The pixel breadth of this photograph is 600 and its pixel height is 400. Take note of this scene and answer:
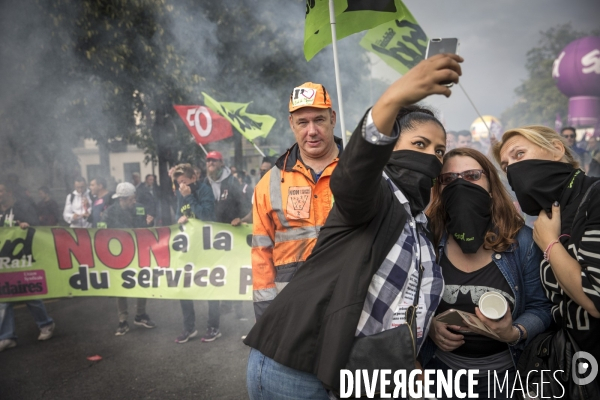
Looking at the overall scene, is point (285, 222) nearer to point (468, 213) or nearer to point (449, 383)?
point (468, 213)

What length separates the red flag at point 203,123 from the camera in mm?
6688

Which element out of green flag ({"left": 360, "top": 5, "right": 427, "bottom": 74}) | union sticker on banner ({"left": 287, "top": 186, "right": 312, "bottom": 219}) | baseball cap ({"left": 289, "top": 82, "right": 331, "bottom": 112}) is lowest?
union sticker on banner ({"left": 287, "top": 186, "right": 312, "bottom": 219})

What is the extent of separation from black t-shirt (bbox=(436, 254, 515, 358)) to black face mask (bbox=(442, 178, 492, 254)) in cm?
11

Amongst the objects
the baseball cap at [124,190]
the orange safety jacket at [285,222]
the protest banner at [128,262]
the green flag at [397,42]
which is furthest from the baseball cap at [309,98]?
the baseball cap at [124,190]

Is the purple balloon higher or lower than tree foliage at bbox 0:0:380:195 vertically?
higher

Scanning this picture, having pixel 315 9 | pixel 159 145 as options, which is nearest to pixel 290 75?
pixel 159 145

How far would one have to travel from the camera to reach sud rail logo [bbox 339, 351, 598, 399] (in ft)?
3.83

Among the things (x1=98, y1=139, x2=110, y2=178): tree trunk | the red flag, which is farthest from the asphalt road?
(x1=98, y1=139, x2=110, y2=178): tree trunk

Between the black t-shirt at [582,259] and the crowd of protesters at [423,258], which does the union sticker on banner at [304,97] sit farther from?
the black t-shirt at [582,259]

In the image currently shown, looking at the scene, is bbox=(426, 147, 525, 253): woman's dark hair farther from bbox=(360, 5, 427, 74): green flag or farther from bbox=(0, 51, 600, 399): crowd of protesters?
bbox=(360, 5, 427, 74): green flag

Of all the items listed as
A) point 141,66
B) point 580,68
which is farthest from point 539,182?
point 580,68

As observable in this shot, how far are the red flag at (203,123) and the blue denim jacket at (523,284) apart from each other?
560 centimetres

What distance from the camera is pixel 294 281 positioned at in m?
1.29

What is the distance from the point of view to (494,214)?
189 centimetres
